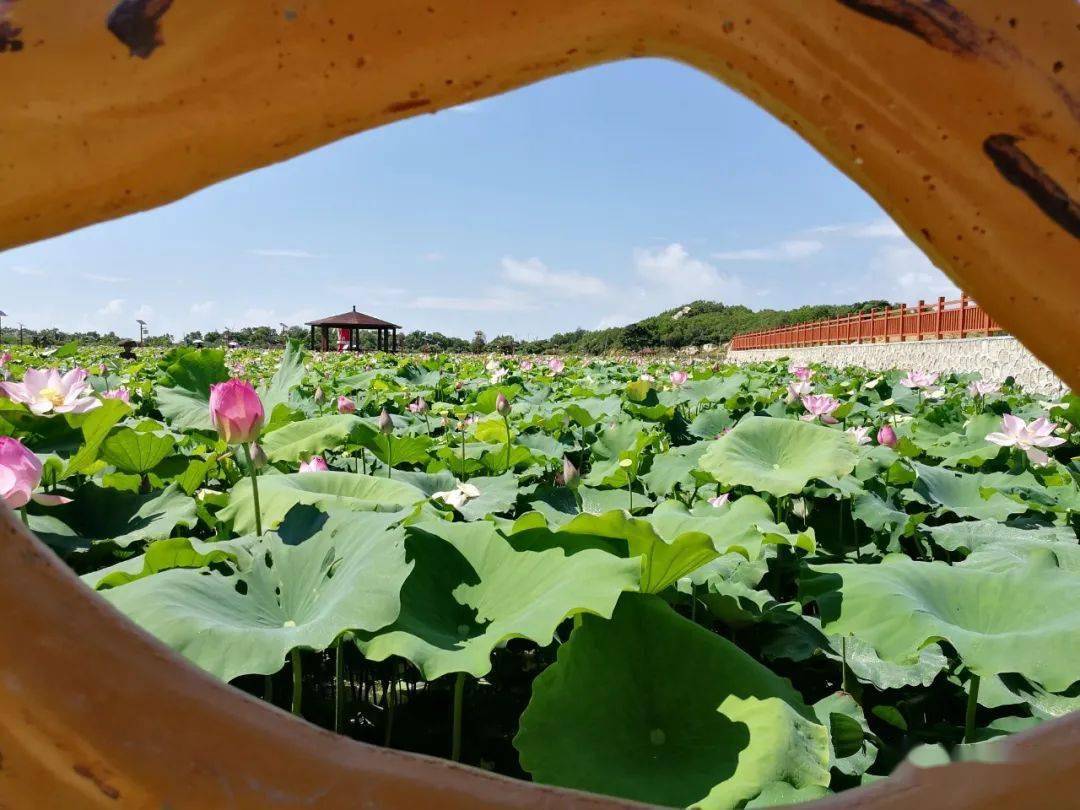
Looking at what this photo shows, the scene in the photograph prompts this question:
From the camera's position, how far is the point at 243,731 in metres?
0.27

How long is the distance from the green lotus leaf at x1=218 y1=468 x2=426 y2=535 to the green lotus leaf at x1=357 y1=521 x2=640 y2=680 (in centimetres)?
24

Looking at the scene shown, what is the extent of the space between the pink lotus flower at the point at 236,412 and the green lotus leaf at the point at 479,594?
1.14 ft

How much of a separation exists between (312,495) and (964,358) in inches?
325

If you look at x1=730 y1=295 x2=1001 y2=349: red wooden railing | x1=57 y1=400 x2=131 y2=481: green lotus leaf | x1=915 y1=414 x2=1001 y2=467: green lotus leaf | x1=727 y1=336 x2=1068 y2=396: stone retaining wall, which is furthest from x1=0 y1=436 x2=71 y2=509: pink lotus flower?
x1=730 y1=295 x2=1001 y2=349: red wooden railing

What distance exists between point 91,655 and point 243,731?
6 cm

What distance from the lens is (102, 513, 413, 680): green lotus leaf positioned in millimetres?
648

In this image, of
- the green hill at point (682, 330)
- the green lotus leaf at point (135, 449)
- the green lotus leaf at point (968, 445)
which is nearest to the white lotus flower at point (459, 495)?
the green lotus leaf at point (135, 449)

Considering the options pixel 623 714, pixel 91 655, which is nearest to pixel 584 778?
pixel 623 714

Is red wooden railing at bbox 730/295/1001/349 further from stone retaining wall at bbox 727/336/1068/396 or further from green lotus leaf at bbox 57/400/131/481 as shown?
A: green lotus leaf at bbox 57/400/131/481

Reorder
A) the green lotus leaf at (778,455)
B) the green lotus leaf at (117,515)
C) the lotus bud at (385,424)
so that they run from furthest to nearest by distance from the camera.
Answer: the lotus bud at (385,424), the green lotus leaf at (778,455), the green lotus leaf at (117,515)

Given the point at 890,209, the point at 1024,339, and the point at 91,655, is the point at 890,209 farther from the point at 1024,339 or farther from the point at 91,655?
the point at 91,655

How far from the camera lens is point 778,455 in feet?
5.78

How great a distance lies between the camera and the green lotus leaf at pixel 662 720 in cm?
66

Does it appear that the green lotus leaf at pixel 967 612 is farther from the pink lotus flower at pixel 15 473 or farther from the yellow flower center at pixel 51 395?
the yellow flower center at pixel 51 395
